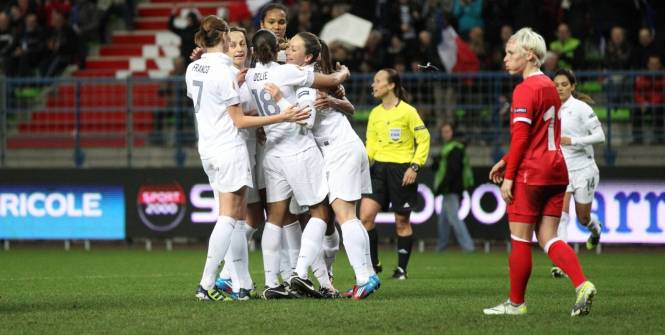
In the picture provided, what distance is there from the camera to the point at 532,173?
9359 millimetres

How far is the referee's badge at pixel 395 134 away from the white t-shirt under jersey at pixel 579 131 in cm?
183

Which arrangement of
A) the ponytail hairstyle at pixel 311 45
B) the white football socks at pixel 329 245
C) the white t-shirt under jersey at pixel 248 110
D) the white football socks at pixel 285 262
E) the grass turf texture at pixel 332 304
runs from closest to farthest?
the grass turf texture at pixel 332 304 < the ponytail hairstyle at pixel 311 45 < the white t-shirt under jersey at pixel 248 110 < the white football socks at pixel 285 262 < the white football socks at pixel 329 245

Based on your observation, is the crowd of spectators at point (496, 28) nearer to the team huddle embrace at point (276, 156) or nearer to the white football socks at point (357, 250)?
the team huddle embrace at point (276, 156)

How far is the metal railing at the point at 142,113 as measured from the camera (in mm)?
21172

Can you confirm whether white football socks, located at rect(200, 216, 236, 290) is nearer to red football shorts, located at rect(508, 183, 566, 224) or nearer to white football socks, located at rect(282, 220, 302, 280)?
white football socks, located at rect(282, 220, 302, 280)

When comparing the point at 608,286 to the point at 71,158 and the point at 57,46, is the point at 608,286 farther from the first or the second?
the point at 57,46

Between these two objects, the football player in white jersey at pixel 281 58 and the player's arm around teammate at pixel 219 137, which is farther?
the football player in white jersey at pixel 281 58

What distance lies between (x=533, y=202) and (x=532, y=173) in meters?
0.21

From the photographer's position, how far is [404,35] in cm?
2394

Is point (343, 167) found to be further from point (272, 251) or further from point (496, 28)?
point (496, 28)

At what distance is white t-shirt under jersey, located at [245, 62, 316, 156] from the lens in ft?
35.2

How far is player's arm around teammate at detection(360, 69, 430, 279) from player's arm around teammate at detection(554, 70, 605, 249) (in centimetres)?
160

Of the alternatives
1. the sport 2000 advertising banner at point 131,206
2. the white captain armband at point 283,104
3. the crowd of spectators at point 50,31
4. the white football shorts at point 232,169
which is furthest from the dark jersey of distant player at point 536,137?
the crowd of spectators at point 50,31

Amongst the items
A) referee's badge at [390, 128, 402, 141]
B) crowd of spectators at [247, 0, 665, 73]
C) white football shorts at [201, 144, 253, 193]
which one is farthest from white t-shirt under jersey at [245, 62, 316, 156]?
crowd of spectators at [247, 0, 665, 73]
